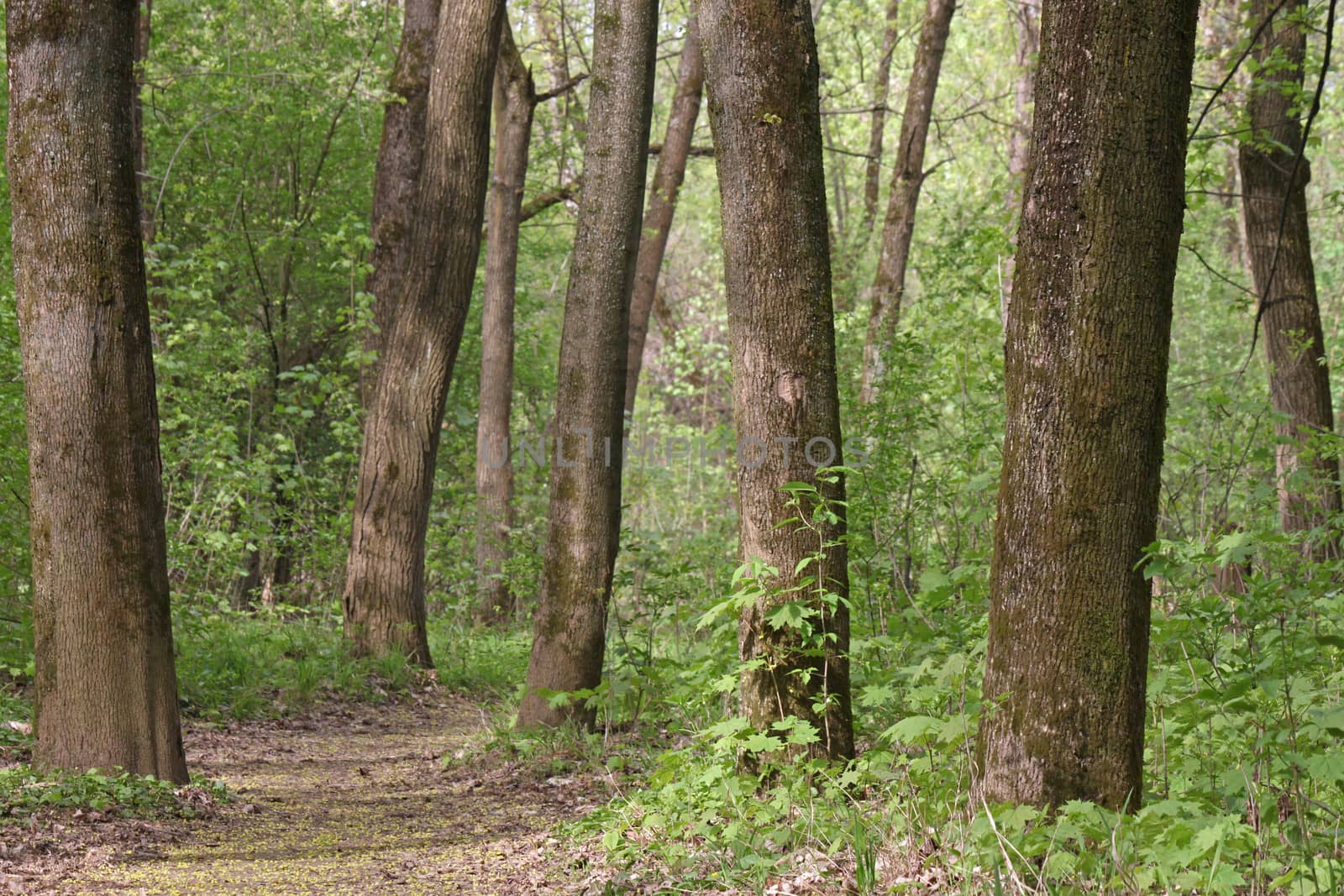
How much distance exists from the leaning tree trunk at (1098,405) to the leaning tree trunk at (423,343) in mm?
7271

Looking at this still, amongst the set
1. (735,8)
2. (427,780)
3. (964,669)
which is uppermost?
(735,8)

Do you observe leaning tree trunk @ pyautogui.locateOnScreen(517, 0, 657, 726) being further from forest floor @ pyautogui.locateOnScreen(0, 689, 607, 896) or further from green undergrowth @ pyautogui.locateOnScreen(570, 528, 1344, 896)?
green undergrowth @ pyautogui.locateOnScreen(570, 528, 1344, 896)

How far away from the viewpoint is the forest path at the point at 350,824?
455cm

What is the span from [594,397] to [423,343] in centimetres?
363

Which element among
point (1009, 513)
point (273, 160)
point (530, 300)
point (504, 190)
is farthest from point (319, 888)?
point (530, 300)

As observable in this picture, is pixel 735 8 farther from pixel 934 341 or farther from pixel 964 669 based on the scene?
pixel 934 341

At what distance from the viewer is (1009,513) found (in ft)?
11.7

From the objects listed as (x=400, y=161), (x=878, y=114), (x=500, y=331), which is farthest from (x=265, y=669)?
(x=878, y=114)

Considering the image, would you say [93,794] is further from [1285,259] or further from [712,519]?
[712,519]

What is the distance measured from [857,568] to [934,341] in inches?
116

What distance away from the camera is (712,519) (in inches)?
599

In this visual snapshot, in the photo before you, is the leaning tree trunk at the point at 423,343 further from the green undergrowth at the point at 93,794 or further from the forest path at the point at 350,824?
the green undergrowth at the point at 93,794

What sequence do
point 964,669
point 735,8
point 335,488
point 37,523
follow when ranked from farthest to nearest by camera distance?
1. point 335,488
2. point 37,523
3. point 735,8
4. point 964,669

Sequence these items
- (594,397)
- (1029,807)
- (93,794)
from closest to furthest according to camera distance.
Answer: (1029,807) → (93,794) → (594,397)
